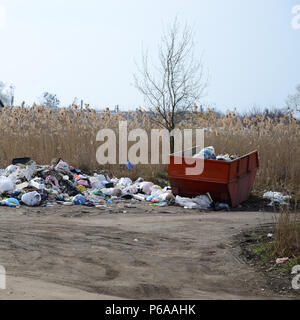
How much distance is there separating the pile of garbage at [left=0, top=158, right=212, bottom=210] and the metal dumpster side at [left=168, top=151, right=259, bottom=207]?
23cm

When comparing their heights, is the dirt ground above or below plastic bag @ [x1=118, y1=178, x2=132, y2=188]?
below

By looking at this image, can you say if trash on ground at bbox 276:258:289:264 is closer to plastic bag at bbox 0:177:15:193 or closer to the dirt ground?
the dirt ground

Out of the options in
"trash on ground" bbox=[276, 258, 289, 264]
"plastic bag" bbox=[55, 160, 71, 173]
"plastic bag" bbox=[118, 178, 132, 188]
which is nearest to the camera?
"trash on ground" bbox=[276, 258, 289, 264]

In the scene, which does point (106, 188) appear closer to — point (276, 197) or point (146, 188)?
point (146, 188)

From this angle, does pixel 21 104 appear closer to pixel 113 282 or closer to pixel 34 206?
pixel 34 206

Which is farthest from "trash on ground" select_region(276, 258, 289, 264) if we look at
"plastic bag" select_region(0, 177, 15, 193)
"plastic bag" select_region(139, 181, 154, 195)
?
"plastic bag" select_region(0, 177, 15, 193)

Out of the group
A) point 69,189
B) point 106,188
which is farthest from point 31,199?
point 106,188

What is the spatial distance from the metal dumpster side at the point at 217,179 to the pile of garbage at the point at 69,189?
23 centimetres

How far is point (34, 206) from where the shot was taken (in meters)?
11.2

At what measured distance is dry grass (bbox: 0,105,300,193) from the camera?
14.4 meters

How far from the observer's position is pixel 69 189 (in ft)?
41.0

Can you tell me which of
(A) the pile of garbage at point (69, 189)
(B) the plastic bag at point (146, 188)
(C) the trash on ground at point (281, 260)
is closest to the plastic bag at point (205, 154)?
(A) the pile of garbage at point (69, 189)

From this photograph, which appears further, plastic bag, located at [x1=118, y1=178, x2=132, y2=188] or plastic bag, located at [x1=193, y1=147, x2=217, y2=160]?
plastic bag, located at [x1=118, y1=178, x2=132, y2=188]

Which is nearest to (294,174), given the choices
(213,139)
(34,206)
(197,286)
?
(213,139)
